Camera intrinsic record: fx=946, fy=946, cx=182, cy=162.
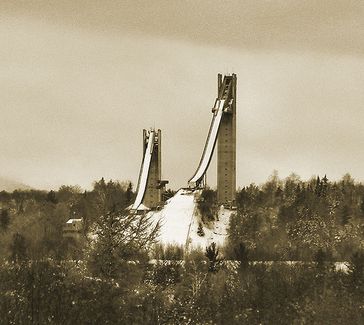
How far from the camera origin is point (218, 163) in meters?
89.3

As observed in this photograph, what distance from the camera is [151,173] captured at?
323ft

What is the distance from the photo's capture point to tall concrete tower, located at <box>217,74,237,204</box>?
3514 inches

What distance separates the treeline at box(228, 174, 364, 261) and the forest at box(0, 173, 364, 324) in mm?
151

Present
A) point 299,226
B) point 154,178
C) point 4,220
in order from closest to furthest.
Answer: point 299,226, point 154,178, point 4,220

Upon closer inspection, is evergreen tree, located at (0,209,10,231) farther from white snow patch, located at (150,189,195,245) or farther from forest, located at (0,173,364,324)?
white snow patch, located at (150,189,195,245)

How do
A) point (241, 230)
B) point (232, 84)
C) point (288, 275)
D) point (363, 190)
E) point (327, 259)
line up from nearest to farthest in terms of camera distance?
point (288, 275)
point (327, 259)
point (241, 230)
point (232, 84)
point (363, 190)

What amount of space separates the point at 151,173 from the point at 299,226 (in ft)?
59.9

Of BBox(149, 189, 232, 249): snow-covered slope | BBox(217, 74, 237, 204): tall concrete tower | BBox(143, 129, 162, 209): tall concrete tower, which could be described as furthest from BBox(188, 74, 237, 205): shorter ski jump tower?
BBox(143, 129, 162, 209): tall concrete tower

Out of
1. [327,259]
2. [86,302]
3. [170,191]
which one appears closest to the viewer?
[86,302]

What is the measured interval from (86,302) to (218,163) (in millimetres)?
58386

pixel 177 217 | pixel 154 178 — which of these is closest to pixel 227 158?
pixel 177 217

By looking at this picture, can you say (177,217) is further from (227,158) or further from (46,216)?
(46,216)

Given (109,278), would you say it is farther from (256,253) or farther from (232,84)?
(232,84)

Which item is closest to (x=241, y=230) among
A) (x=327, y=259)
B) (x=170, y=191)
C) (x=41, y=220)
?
(x=327, y=259)
